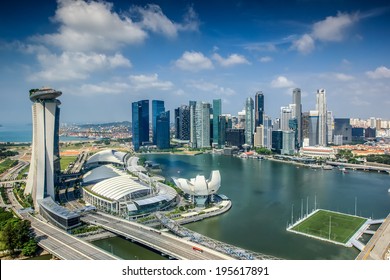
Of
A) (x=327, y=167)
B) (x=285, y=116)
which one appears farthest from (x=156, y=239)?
(x=285, y=116)

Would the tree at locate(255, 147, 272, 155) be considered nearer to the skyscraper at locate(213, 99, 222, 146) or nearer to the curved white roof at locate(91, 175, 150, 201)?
the skyscraper at locate(213, 99, 222, 146)

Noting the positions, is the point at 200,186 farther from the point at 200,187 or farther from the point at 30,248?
the point at 30,248

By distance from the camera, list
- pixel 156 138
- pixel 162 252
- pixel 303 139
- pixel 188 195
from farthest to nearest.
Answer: pixel 156 138, pixel 303 139, pixel 188 195, pixel 162 252

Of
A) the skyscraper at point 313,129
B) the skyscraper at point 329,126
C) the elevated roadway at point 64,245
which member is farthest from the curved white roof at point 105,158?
the skyscraper at point 329,126

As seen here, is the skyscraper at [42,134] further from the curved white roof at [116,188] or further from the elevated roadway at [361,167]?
the elevated roadway at [361,167]

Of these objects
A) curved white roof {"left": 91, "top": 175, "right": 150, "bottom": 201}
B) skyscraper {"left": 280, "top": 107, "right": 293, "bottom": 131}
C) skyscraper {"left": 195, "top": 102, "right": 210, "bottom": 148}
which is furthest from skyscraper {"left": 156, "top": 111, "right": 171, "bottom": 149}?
curved white roof {"left": 91, "top": 175, "right": 150, "bottom": 201}

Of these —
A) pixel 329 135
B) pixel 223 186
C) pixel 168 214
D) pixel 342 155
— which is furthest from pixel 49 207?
pixel 329 135

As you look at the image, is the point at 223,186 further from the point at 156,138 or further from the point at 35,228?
the point at 156,138
